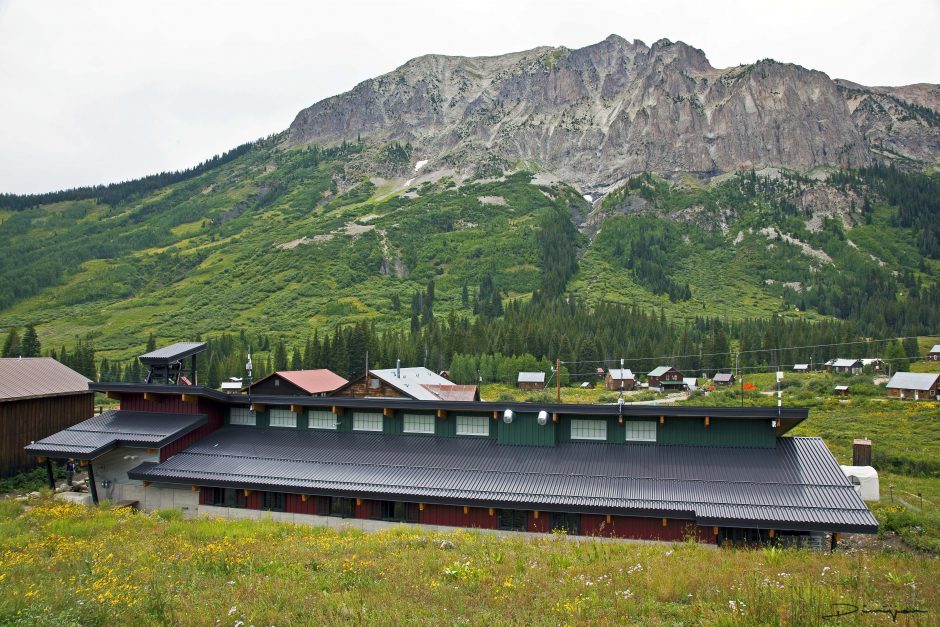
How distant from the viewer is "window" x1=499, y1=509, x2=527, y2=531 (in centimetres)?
2119

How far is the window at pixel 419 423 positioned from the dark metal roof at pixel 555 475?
408mm

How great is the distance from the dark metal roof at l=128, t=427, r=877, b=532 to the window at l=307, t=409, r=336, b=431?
454 mm

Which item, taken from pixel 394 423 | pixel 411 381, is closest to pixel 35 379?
pixel 394 423

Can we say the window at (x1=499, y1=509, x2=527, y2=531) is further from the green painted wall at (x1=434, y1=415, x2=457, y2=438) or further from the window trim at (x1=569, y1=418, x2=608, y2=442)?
the green painted wall at (x1=434, y1=415, x2=457, y2=438)

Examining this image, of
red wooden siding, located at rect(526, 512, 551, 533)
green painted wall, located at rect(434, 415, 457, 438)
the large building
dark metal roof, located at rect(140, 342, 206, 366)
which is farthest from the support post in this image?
red wooden siding, located at rect(526, 512, 551, 533)

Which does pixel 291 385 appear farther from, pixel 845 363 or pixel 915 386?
pixel 845 363

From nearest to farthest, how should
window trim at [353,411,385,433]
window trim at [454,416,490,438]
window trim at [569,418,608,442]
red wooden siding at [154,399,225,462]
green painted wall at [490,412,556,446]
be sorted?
window trim at [569,418,608,442]
green painted wall at [490,412,556,446]
window trim at [454,416,490,438]
red wooden siding at [154,399,225,462]
window trim at [353,411,385,433]

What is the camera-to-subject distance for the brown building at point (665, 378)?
112831 mm

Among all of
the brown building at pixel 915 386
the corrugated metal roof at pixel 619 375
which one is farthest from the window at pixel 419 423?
the brown building at pixel 915 386

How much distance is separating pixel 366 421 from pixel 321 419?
230cm

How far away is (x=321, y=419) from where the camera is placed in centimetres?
2784

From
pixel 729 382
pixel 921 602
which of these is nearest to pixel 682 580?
pixel 921 602

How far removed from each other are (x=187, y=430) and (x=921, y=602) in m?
27.0

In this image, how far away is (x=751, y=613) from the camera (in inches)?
354
